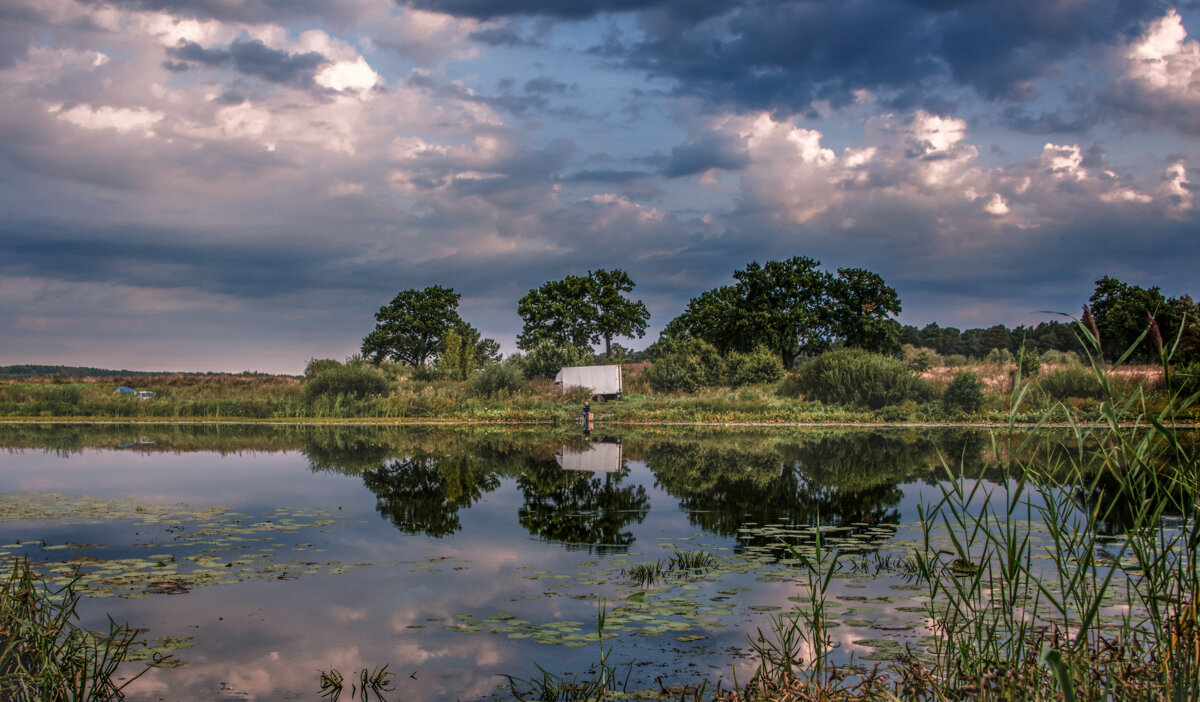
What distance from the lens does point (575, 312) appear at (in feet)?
197

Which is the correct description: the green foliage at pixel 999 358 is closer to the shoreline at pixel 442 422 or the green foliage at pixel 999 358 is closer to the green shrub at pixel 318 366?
the shoreline at pixel 442 422

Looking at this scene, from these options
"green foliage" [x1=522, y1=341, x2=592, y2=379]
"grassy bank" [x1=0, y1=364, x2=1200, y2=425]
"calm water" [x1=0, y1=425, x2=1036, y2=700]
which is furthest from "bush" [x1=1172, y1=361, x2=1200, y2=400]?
"green foliage" [x1=522, y1=341, x2=592, y2=379]

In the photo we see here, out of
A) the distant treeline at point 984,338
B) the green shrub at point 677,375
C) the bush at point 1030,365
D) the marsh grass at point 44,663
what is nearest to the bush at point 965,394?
the bush at point 1030,365

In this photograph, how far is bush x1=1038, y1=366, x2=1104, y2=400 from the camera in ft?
103

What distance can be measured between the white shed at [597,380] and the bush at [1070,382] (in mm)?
19103

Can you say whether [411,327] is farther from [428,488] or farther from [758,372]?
[428,488]

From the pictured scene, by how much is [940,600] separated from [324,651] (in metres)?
Result: 4.81

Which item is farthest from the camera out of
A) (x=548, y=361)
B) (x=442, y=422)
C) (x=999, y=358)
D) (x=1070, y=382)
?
(x=999, y=358)

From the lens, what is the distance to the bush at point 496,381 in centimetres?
3769

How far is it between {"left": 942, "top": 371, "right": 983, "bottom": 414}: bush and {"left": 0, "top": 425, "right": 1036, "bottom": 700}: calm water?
14914mm

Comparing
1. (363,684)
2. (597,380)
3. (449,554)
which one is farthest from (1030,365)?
(363,684)

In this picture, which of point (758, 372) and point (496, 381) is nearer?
point (496, 381)

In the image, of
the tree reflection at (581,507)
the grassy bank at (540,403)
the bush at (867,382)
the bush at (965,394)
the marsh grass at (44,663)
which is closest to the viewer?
the marsh grass at (44,663)

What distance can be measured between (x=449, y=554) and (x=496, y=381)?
2966 cm
